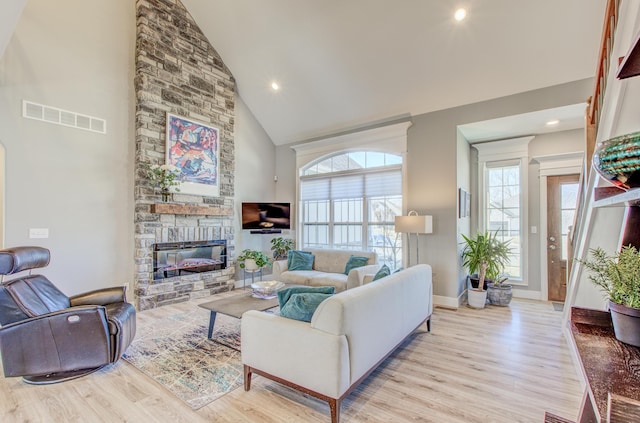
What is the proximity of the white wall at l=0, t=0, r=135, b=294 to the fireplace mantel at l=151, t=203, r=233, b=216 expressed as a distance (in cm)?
44

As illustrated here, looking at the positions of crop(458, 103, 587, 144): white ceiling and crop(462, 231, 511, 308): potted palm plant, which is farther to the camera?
crop(462, 231, 511, 308): potted palm plant

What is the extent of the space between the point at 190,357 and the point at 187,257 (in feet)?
8.14

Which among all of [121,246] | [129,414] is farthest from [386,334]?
[121,246]

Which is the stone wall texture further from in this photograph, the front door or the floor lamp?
the front door

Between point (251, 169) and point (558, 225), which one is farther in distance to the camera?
point (251, 169)

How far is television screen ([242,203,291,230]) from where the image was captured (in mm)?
6199

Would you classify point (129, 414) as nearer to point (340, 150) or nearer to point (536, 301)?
point (340, 150)

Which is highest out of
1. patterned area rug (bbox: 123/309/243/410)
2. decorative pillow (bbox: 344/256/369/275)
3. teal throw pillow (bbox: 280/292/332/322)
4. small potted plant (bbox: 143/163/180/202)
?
small potted plant (bbox: 143/163/180/202)

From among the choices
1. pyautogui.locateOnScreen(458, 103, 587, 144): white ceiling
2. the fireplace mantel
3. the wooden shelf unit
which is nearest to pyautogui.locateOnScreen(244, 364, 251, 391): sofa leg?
the wooden shelf unit

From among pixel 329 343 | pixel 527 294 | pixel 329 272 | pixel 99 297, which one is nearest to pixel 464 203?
pixel 527 294

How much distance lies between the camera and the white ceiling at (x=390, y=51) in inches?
144

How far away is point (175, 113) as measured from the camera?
5.09 metres

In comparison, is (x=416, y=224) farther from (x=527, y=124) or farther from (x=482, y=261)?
(x=527, y=124)

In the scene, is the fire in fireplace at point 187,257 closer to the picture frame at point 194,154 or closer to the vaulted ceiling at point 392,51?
the picture frame at point 194,154
